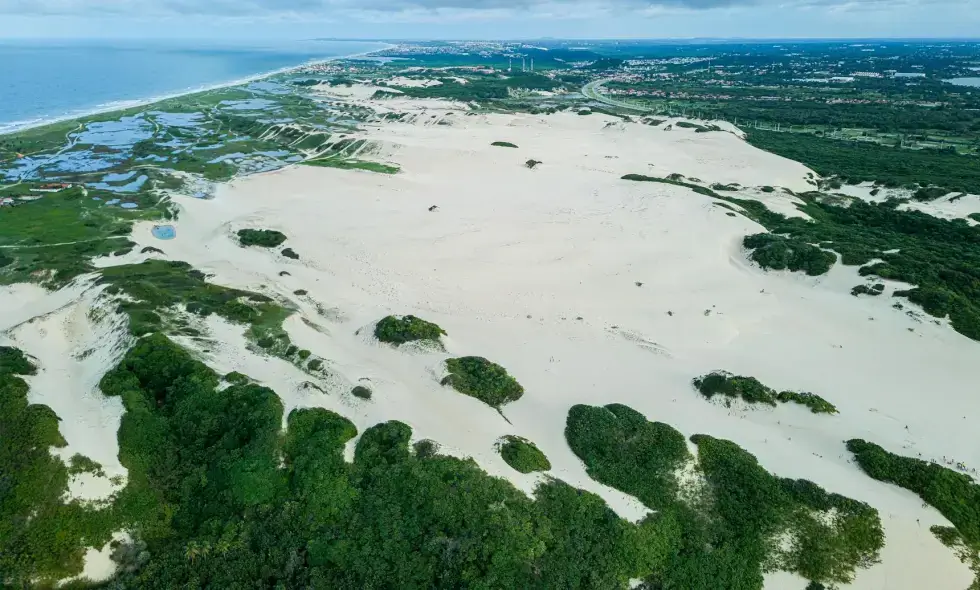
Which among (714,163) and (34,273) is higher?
Result: (714,163)

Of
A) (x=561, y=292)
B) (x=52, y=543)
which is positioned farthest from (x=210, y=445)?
(x=561, y=292)

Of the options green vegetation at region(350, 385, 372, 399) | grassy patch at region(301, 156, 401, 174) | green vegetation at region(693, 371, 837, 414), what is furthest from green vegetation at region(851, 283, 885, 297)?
grassy patch at region(301, 156, 401, 174)

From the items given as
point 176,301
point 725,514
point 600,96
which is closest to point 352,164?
point 176,301

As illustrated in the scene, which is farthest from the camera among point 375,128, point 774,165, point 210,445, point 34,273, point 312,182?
point 375,128

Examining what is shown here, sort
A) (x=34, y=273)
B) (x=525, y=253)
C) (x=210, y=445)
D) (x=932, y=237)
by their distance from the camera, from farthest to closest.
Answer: (x=932, y=237), (x=525, y=253), (x=34, y=273), (x=210, y=445)

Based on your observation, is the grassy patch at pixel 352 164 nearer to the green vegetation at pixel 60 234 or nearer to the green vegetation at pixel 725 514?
the green vegetation at pixel 60 234

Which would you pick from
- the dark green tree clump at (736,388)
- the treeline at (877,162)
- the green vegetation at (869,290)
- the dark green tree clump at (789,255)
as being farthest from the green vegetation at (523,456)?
the treeline at (877,162)

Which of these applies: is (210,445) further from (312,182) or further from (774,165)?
(774,165)
